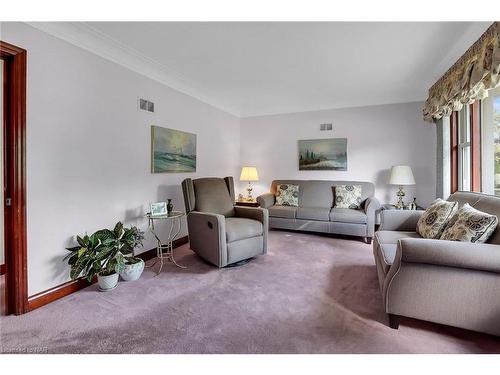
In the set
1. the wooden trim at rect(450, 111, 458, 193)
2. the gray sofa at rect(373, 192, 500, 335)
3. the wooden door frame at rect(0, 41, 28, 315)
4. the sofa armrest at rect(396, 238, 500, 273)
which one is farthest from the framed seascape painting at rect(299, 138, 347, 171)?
the wooden door frame at rect(0, 41, 28, 315)

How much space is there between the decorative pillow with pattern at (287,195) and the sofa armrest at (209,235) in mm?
2016

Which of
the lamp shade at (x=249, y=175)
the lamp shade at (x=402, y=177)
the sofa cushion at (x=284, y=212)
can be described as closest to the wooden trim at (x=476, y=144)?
the lamp shade at (x=402, y=177)

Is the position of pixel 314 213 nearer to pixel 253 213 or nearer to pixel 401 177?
pixel 253 213

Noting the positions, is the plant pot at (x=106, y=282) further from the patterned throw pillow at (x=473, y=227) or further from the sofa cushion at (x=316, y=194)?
the sofa cushion at (x=316, y=194)

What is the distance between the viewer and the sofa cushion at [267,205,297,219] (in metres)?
4.16

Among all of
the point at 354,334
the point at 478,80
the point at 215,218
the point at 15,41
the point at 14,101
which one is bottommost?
the point at 354,334

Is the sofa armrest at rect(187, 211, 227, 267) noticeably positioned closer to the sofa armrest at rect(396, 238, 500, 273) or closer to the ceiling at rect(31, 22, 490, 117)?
the sofa armrest at rect(396, 238, 500, 273)

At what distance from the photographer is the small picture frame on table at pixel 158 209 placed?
275 centimetres

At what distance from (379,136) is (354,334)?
369 centimetres

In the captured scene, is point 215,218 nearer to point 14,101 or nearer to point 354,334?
point 354,334

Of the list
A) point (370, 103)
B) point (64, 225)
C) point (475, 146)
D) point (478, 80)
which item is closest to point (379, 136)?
point (370, 103)

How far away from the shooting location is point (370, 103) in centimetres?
438

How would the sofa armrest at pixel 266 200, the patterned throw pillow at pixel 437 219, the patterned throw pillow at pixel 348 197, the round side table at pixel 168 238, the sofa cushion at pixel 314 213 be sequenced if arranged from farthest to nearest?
the sofa armrest at pixel 266 200
the patterned throw pillow at pixel 348 197
the sofa cushion at pixel 314 213
the round side table at pixel 168 238
the patterned throw pillow at pixel 437 219

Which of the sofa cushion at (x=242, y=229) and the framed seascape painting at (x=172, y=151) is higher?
the framed seascape painting at (x=172, y=151)
